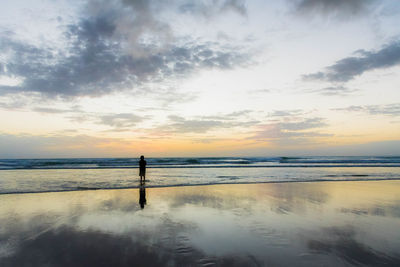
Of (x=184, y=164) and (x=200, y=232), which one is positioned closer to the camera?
(x=200, y=232)

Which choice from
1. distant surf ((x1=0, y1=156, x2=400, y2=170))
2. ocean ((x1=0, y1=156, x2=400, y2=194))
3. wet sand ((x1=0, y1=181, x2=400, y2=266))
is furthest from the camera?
distant surf ((x1=0, y1=156, x2=400, y2=170))

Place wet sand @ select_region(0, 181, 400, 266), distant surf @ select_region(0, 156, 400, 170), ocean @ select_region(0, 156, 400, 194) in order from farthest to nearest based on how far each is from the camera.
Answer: distant surf @ select_region(0, 156, 400, 170), ocean @ select_region(0, 156, 400, 194), wet sand @ select_region(0, 181, 400, 266)

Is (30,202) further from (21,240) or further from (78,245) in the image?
(78,245)

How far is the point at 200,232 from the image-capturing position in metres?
6.61

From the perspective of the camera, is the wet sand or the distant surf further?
the distant surf

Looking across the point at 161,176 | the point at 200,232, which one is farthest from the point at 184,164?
the point at 200,232

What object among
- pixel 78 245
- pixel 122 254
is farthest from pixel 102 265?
pixel 78 245

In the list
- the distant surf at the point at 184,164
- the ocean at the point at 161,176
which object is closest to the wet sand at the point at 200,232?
the ocean at the point at 161,176

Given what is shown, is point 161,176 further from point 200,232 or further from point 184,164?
point 184,164

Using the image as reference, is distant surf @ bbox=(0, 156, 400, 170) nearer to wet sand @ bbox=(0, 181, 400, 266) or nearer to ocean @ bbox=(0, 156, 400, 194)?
ocean @ bbox=(0, 156, 400, 194)

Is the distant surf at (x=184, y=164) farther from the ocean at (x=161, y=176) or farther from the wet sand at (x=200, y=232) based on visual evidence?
the wet sand at (x=200, y=232)

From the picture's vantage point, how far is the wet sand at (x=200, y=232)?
4973mm

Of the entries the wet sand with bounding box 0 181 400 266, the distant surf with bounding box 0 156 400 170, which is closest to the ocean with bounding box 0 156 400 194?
the distant surf with bounding box 0 156 400 170

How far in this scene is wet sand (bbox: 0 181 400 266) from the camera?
196 inches
